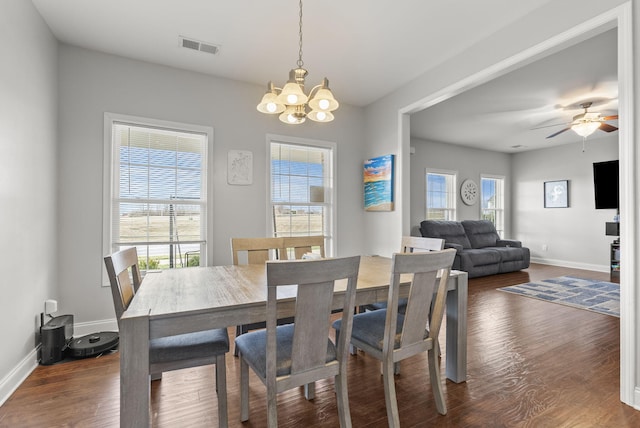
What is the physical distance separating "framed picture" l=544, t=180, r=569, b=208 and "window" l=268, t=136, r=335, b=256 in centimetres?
598

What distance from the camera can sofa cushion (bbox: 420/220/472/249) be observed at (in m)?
6.16

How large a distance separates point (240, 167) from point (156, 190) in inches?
37.4

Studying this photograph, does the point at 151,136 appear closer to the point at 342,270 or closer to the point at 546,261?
the point at 342,270

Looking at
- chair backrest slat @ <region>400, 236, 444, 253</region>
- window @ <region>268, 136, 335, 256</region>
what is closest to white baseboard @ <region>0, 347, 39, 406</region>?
window @ <region>268, 136, 335, 256</region>

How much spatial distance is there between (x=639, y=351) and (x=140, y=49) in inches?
181

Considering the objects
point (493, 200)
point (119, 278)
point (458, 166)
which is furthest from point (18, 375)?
point (493, 200)

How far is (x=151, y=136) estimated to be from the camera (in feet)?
11.1

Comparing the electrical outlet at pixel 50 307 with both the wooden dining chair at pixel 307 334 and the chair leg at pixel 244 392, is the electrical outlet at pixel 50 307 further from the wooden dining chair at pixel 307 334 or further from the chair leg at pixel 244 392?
the wooden dining chair at pixel 307 334

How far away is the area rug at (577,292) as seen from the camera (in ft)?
13.2

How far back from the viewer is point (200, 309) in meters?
1.40

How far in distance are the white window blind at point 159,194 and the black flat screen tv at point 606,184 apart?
7.36 metres

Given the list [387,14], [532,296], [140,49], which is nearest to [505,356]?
[532,296]

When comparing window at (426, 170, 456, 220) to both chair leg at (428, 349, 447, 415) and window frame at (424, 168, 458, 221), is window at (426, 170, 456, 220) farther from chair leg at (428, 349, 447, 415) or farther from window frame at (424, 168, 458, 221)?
chair leg at (428, 349, 447, 415)

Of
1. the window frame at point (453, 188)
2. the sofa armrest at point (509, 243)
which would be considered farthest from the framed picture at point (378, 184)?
the sofa armrest at point (509, 243)
